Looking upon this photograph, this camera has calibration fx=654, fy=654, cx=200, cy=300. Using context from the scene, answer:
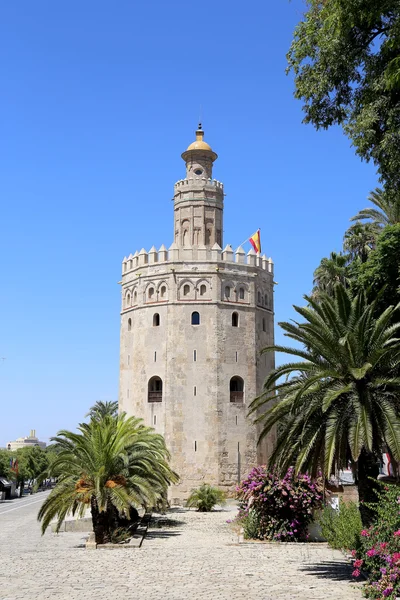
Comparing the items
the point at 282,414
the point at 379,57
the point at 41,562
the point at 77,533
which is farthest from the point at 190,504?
the point at 379,57

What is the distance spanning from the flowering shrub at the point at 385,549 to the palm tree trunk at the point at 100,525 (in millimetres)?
8194

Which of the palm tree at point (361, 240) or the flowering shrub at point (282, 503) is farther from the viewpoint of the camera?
the palm tree at point (361, 240)

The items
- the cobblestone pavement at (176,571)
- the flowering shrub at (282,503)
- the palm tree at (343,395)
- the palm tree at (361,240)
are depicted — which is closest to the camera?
the cobblestone pavement at (176,571)

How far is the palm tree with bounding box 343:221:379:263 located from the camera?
28844 millimetres

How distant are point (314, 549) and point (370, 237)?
16204 mm

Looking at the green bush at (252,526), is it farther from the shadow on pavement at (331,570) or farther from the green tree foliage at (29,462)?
the green tree foliage at (29,462)

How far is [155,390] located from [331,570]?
24.7m

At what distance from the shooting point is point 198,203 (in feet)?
131

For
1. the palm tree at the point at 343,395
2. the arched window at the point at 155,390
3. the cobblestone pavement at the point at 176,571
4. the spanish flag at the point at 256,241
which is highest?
the spanish flag at the point at 256,241

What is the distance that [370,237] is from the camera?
95.8 feet

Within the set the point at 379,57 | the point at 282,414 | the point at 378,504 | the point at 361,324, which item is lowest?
the point at 378,504

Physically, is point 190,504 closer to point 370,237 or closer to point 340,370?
point 370,237

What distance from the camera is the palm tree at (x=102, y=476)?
57.2 feet

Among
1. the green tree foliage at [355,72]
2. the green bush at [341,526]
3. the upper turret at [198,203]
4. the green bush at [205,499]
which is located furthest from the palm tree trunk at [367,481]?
the upper turret at [198,203]
